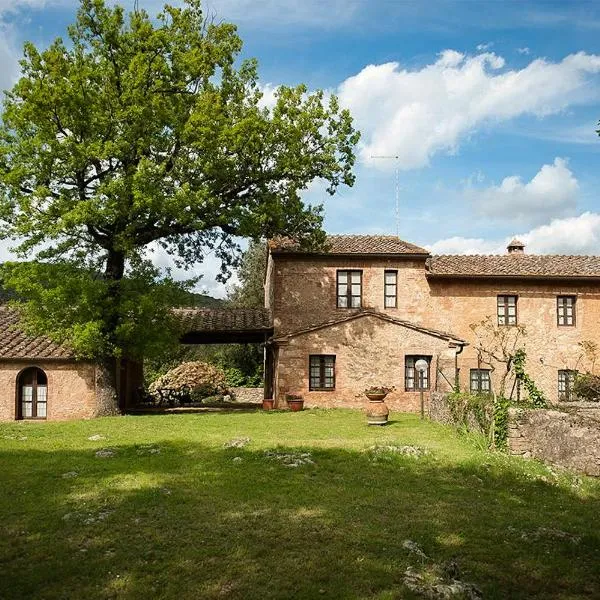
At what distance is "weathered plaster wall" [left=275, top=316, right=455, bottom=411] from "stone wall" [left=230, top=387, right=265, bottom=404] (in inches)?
409

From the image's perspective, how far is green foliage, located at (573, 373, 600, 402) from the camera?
23250 millimetres

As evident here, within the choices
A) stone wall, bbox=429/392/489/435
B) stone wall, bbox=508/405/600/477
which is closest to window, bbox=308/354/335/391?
stone wall, bbox=429/392/489/435

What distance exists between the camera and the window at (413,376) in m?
26.4

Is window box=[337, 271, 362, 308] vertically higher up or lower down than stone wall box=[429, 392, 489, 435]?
higher up

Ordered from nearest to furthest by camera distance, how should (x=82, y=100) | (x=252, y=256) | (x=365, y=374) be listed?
(x=82, y=100) → (x=365, y=374) → (x=252, y=256)

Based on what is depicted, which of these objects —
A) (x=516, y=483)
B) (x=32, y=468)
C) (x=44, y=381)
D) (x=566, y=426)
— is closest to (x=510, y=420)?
(x=566, y=426)

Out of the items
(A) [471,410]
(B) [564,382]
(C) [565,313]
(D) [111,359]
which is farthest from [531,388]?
(D) [111,359]

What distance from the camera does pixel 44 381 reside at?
2431cm

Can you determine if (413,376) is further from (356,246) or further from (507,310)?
(356,246)

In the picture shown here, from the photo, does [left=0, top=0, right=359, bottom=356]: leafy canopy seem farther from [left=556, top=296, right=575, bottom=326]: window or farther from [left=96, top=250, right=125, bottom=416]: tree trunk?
[left=556, top=296, right=575, bottom=326]: window

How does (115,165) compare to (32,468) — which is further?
(115,165)

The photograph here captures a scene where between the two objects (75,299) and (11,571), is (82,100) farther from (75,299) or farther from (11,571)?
(11,571)

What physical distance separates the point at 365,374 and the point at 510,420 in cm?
1239

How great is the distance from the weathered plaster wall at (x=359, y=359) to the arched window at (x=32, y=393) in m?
9.30
